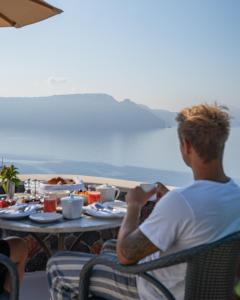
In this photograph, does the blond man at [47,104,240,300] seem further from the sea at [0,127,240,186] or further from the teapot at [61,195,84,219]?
the sea at [0,127,240,186]

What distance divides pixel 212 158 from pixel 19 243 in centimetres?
126

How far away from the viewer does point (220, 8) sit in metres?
6.12

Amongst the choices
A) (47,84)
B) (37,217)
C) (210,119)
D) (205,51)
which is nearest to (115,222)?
(37,217)

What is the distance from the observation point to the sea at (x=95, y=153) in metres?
6.96

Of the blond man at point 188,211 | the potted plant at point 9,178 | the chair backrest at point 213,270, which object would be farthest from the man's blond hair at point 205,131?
the potted plant at point 9,178

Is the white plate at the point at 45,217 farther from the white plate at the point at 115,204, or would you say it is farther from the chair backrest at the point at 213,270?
the chair backrest at the point at 213,270

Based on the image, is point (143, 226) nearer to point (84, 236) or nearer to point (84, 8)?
point (84, 236)

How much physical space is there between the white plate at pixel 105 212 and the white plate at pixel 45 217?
186 millimetres


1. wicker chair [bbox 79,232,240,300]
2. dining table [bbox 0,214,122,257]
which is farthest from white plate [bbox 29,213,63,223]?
wicker chair [bbox 79,232,240,300]

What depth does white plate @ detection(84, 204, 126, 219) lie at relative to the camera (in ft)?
6.30

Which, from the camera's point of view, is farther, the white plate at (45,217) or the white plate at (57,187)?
the white plate at (57,187)

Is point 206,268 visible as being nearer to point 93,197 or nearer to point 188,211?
point 188,211

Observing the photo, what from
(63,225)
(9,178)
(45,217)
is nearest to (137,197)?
(63,225)

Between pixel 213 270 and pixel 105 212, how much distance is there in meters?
0.89
